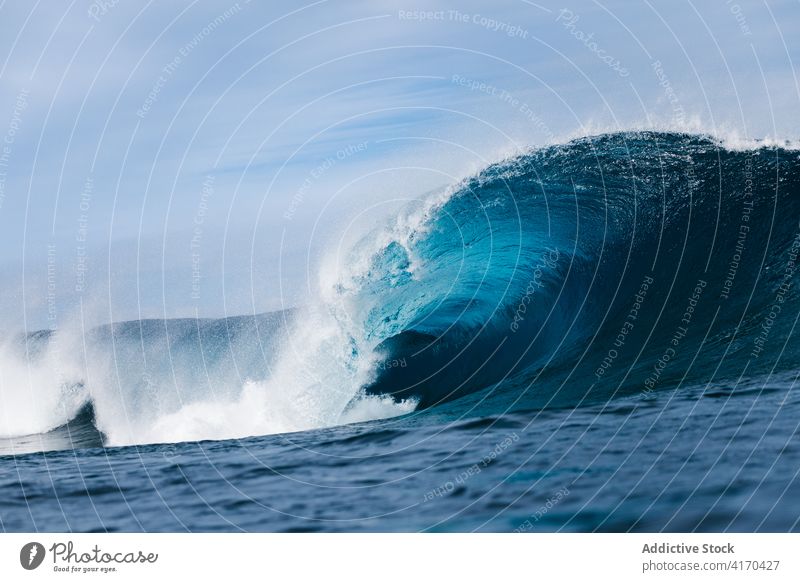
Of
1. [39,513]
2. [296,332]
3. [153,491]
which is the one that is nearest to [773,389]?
[153,491]

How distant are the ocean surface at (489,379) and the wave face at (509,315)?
1.8 inches

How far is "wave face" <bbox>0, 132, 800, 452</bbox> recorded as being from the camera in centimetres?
1011

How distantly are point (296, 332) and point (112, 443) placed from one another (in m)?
3.48

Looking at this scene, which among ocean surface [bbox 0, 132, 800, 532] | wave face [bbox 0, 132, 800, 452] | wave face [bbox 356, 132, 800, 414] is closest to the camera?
ocean surface [bbox 0, 132, 800, 532]

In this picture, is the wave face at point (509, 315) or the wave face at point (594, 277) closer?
the wave face at point (594, 277)

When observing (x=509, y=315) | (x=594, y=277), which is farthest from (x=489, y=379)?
(x=594, y=277)

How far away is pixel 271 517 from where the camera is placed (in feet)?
17.6

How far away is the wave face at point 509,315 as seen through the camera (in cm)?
1011

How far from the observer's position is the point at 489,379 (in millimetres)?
10477

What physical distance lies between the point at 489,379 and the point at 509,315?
6.72 feet

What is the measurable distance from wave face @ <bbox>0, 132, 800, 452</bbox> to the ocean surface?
0.15 ft
